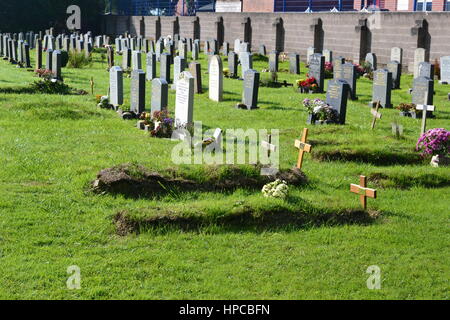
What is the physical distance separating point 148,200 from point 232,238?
1.71 metres

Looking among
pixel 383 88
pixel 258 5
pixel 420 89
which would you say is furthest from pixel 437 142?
pixel 258 5

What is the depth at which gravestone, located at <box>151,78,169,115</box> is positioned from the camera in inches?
603

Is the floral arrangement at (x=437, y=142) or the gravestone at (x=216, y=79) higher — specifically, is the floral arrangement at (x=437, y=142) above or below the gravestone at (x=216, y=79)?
below

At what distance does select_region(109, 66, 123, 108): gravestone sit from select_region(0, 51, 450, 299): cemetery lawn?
282 centimetres

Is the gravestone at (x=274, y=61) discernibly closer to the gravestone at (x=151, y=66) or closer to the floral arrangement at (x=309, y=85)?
the gravestone at (x=151, y=66)

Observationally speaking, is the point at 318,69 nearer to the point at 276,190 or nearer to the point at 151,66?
the point at 151,66

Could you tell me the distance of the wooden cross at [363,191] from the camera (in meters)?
9.50

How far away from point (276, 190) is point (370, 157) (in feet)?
11.5

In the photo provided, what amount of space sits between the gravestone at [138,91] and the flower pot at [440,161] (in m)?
6.93

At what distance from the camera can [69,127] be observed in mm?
14859

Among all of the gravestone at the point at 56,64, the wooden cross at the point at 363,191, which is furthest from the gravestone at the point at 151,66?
the wooden cross at the point at 363,191

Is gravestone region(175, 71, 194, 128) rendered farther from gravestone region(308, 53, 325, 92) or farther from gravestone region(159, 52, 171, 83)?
gravestone region(159, 52, 171, 83)

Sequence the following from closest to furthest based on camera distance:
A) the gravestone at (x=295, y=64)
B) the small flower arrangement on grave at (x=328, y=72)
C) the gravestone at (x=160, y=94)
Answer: the gravestone at (x=160, y=94)
the small flower arrangement on grave at (x=328, y=72)
the gravestone at (x=295, y=64)

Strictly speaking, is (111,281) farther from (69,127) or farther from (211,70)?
(211,70)
